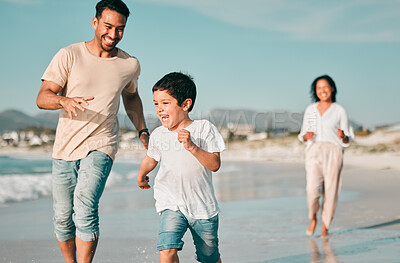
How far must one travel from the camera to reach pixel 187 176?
3020 millimetres

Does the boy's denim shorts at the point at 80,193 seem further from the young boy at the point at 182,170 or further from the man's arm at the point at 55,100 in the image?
the young boy at the point at 182,170

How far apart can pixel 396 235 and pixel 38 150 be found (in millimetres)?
39384

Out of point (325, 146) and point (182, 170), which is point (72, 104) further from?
point (325, 146)

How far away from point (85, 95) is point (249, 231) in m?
2.83

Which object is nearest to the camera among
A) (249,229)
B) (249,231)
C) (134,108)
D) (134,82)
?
(134,82)

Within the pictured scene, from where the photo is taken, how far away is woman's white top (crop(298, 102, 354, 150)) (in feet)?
19.0

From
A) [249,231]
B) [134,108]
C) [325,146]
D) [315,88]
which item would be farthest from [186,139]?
[315,88]

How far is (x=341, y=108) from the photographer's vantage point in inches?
231

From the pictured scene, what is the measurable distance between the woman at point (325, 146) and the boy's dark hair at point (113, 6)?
2913mm

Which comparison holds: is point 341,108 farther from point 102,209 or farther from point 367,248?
point 102,209

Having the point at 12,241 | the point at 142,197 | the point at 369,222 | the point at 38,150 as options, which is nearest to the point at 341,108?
the point at 369,222

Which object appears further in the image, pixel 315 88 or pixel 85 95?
pixel 315 88

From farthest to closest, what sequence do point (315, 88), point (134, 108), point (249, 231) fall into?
point (315, 88) < point (249, 231) < point (134, 108)

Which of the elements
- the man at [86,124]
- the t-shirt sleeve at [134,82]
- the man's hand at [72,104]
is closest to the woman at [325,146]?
the t-shirt sleeve at [134,82]
